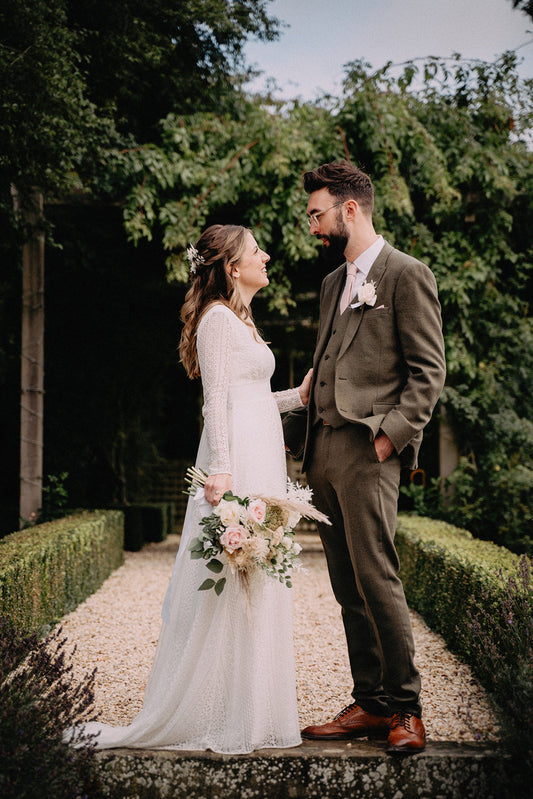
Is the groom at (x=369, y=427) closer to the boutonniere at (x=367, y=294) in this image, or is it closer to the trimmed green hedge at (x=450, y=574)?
the boutonniere at (x=367, y=294)

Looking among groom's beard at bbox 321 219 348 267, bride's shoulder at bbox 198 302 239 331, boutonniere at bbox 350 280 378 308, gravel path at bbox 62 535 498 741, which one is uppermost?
groom's beard at bbox 321 219 348 267

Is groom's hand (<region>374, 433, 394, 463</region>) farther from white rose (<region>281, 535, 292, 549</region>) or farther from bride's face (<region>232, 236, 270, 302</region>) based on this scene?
bride's face (<region>232, 236, 270, 302</region>)

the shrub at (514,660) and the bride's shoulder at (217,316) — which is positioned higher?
the bride's shoulder at (217,316)

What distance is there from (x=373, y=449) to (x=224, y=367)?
59 centimetres

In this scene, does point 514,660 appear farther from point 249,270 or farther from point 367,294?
point 249,270

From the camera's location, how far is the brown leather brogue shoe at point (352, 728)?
241 cm

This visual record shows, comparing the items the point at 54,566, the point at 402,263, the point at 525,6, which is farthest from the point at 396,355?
the point at 54,566

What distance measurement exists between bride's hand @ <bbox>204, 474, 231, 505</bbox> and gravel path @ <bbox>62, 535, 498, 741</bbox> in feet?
1.30

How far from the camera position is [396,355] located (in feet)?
8.05

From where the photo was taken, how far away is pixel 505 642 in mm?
2633

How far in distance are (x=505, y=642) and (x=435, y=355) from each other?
45.4 inches

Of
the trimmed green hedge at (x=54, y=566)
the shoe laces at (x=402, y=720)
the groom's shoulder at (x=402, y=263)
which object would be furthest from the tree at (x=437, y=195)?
the shoe laces at (x=402, y=720)

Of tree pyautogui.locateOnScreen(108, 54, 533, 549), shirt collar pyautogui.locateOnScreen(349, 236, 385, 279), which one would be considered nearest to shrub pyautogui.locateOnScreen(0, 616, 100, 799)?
shirt collar pyautogui.locateOnScreen(349, 236, 385, 279)

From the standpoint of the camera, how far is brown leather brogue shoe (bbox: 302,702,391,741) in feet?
7.91
